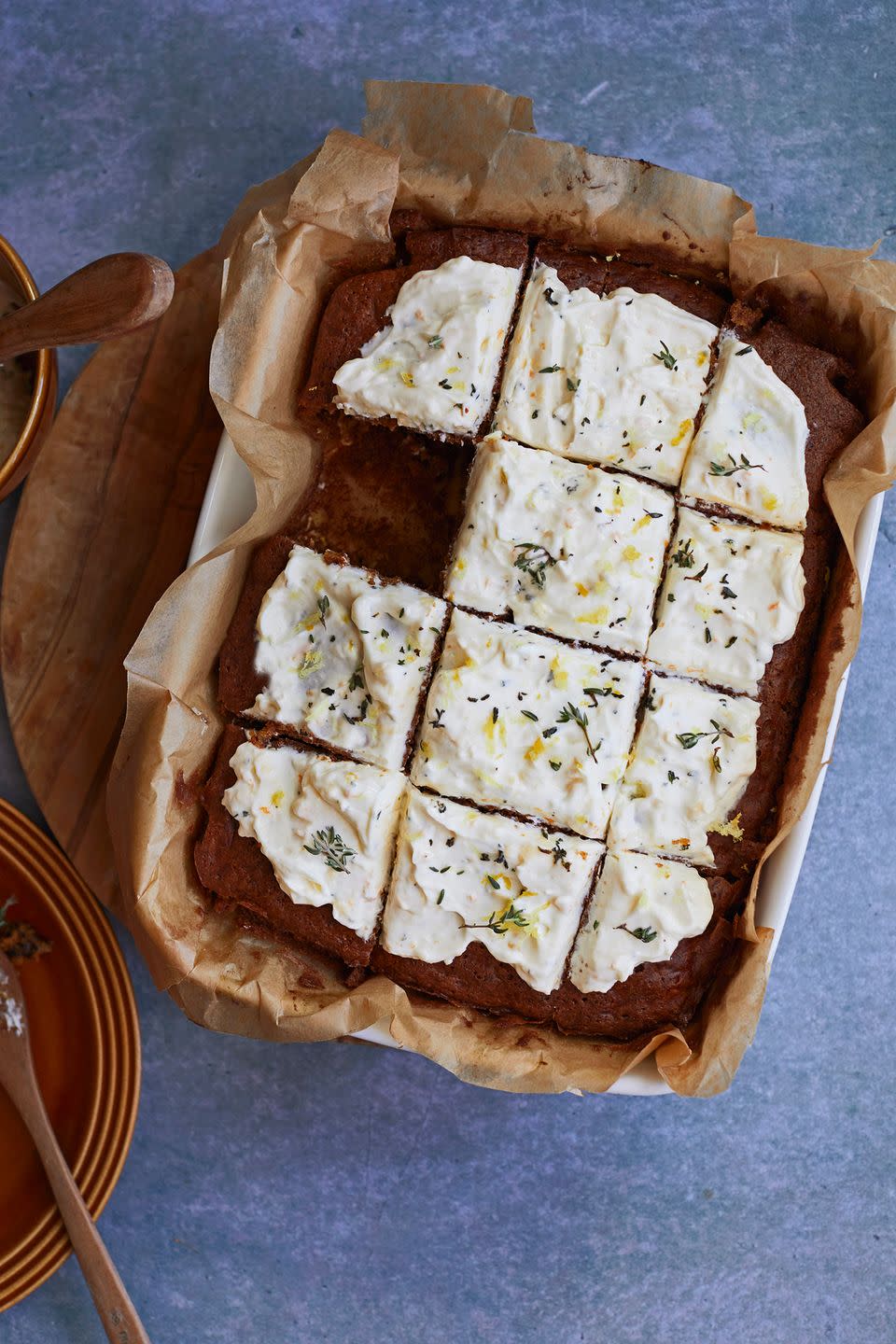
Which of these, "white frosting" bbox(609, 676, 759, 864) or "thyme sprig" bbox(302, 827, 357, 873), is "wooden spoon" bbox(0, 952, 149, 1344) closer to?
"thyme sprig" bbox(302, 827, 357, 873)

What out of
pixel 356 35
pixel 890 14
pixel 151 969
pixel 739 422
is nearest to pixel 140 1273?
pixel 151 969

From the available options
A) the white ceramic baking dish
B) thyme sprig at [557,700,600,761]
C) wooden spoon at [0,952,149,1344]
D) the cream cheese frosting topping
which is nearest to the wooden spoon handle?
wooden spoon at [0,952,149,1344]

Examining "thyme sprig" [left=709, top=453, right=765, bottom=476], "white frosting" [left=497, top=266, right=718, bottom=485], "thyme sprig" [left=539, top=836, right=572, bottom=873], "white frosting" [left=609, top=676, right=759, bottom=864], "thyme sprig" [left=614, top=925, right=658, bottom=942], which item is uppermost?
"white frosting" [left=497, top=266, right=718, bottom=485]

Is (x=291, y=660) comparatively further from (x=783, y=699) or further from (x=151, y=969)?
(x=783, y=699)

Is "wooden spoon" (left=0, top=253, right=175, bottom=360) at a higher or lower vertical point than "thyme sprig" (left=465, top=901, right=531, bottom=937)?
higher

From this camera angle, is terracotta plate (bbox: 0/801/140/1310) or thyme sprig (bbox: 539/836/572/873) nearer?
thyme sprig (bbox: 539/836/572/873)

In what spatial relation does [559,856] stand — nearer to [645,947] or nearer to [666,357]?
[645,947]

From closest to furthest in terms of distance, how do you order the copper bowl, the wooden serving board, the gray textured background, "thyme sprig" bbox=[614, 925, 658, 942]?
"thyme sprig" bbox=[614, 925, 658, 942], the copper bowl, the wooden serving board, the gray textured background
